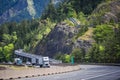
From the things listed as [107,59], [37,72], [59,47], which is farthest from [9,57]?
[37,72]

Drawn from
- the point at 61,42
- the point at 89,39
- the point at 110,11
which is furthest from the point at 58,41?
the point at 110,11

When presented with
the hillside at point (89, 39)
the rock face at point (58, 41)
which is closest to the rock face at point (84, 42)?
the hillside at point (89, 39)

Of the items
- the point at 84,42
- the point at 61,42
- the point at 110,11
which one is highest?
the point at 110,11

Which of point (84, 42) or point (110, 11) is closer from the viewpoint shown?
point (84, 42)

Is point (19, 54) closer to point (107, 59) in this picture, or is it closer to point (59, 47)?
point (59, 47)

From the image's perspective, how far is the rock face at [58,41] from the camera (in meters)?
147

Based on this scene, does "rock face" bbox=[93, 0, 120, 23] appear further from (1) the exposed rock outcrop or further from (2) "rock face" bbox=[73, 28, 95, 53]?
(2) "rock face" bbox=[73, 28, 95, 53]

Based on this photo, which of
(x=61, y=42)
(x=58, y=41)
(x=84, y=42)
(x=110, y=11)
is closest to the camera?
(x=84, y=42)

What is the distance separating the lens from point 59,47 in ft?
489

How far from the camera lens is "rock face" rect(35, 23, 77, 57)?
482 feet

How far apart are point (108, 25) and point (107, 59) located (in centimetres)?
3413

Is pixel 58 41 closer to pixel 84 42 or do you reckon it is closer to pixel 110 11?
pixel 84 42

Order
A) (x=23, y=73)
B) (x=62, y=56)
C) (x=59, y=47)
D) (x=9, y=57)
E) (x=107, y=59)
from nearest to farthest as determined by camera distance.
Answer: (x=23, y=73) < (x=107, y=59) < (x=62, y=56) < (x=59, y=47) < (x=9, y=57)

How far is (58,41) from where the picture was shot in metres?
155
